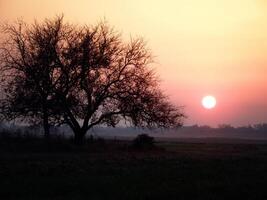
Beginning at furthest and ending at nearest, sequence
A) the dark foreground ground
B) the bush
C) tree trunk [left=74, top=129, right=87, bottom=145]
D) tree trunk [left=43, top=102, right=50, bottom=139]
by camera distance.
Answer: tree trunk [left=74, top=129, right=87, bottom=145], tree trunk [left=43, top=102, right=50, bottom=139], the bush, the dark foreground ground

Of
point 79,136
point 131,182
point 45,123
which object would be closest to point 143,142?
point 79,136

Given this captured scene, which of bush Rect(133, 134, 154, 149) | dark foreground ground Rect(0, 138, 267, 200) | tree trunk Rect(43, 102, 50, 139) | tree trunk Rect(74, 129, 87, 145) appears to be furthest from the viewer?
tree trunk Rect(74, 129, 87, 145)

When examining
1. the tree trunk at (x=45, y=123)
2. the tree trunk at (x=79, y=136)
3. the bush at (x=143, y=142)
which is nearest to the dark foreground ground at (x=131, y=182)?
Answer: the bush at (x=143, y=142)

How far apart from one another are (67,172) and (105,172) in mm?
1593

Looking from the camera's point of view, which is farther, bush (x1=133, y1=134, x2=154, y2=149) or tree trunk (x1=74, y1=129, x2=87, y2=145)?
tree trunk (x1=74, y1=129, x2=87, y2=145)

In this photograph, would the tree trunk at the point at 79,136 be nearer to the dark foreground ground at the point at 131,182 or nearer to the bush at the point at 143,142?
the bush at the point at 143,142

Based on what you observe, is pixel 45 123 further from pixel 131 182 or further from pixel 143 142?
pixel 131 182

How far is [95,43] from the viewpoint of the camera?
46250mm

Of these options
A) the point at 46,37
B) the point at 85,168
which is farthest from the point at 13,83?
the point at 85,168

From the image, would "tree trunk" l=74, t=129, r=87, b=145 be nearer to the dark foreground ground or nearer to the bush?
the bush

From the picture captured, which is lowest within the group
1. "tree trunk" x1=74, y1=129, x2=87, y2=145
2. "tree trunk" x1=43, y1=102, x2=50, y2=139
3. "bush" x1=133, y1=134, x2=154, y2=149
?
"bush" x1=133, y1=134, x2=154, y2=149

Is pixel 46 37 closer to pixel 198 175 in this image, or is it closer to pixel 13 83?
pixel 13 83

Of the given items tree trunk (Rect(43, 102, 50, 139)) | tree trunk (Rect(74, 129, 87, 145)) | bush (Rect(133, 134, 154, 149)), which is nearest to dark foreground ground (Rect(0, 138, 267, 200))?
bush (Rect(133, 134, 154, 149))

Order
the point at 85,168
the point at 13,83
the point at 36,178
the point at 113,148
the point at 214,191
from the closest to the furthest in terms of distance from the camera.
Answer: the point at 214,191 → the point at 36,178 → the point at 85,168 → the point at 113,148 → the point at 13,83
